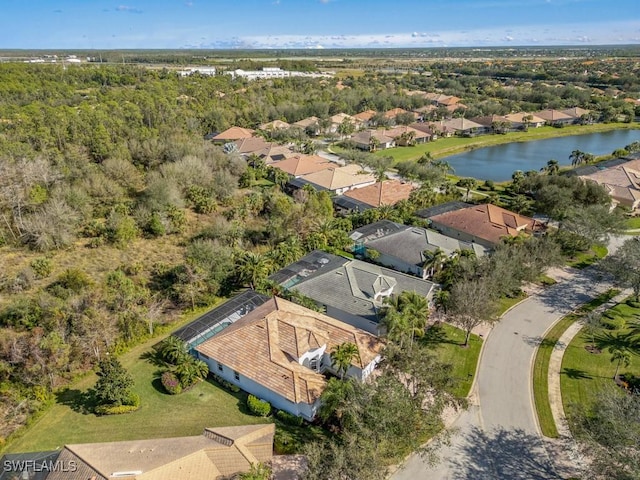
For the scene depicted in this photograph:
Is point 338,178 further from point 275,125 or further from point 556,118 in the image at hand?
point 556,118

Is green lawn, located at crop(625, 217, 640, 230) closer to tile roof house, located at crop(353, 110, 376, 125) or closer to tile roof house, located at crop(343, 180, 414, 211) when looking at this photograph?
tile roof house, located at crop(343, 180, 414, 211)

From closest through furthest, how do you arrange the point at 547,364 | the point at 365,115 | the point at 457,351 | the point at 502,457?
the point at 502,457, the point at 547,364, the point at 457,351, the point at 365,115

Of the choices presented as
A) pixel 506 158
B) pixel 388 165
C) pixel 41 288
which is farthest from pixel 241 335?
pixel 506 158

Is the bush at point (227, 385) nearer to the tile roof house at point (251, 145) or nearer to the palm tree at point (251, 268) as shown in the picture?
the palm tree at point (251, 268)

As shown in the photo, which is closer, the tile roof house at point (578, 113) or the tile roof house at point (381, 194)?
the tile roof house at point (381, 194)

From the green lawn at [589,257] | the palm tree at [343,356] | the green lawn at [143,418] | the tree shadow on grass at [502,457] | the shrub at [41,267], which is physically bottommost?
the tree shadow on grass at [502,457]

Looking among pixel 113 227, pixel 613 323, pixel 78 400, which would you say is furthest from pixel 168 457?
pixel 613 323

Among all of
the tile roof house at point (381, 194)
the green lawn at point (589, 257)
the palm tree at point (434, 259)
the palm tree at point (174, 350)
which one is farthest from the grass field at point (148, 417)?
the tile roof house at point (381, 194)
